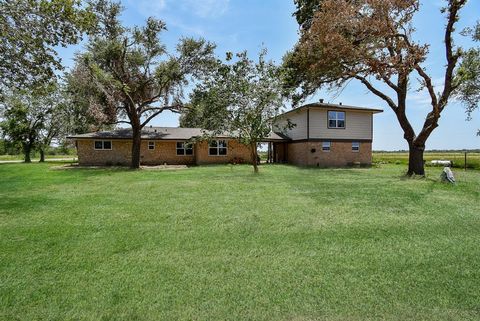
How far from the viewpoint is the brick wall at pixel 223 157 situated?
26203mm

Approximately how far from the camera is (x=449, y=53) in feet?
47.2

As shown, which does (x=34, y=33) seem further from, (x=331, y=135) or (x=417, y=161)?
(x=331, y=135)

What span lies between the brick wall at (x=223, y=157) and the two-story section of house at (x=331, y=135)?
4.56 meters

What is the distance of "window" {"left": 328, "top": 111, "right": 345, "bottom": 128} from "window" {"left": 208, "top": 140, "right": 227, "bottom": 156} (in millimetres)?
9214

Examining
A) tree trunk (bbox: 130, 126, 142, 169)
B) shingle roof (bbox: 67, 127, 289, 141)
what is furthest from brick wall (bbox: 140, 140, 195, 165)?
tree trunk (bbox: 130, 126, 142, 169)

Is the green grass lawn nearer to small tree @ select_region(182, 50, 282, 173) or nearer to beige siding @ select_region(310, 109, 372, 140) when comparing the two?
small tree @ select_region(182, 50, 282, 173)

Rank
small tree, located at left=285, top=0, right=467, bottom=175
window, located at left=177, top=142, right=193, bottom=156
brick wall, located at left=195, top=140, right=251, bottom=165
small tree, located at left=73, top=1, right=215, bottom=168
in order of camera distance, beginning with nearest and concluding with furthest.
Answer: small tree, located at left=285, top=0, right=467, bottom=175
small tree, located at left=73, top=1, right=215, bottom=168
brick wall, located at left=195, top=140, right=251, bottom=165
window, located at left=177, top=142, right=193, bottom=156

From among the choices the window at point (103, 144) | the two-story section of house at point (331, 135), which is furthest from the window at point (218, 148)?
the window at point (103, 144)

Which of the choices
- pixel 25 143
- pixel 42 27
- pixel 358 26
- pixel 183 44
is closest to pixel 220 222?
pixel 42 27

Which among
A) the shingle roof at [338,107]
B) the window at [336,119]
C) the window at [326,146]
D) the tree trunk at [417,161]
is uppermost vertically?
the shingle roof at [338,107]

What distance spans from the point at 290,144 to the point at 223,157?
Result: 618 cm

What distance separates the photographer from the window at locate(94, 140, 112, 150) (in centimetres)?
2488

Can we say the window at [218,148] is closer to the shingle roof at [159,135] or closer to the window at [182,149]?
the shingle roof at [159,135]

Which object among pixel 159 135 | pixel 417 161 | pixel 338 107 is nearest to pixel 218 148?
pixel 159 135
